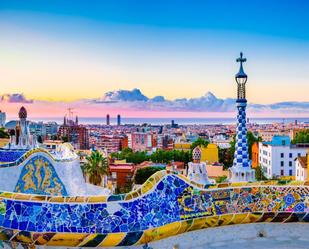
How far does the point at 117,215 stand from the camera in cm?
439

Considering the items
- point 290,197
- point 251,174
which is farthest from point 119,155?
point 290,197

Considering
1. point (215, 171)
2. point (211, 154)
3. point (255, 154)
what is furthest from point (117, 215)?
point (211, 154)

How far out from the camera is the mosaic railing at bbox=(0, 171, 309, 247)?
4273 millimetres

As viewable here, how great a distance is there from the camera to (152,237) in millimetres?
4457

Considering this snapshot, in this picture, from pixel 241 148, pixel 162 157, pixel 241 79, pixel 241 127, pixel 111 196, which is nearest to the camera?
pixel 111 196

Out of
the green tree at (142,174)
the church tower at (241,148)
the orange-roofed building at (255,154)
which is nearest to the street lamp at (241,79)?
the church tower at (241,148)

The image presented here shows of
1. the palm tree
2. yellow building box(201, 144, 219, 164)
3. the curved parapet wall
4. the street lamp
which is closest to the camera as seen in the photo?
the curved parapet wall

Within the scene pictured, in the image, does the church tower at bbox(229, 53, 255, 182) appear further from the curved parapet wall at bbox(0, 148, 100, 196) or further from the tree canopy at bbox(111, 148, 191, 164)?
the tree canopy at bbox(111, 148, 191, 164)

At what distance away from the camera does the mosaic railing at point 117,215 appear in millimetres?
4273

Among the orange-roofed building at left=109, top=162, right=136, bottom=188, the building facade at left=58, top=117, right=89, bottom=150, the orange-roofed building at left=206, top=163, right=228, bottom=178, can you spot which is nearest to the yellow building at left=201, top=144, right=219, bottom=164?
the orange-roofed building at left=206, top=163, right=228, bottom=178

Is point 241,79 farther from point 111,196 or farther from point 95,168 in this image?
point 95,168

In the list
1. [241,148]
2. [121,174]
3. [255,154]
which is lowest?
[121,174]

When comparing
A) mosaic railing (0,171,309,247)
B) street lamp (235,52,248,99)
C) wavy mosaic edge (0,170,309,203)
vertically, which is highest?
street lamp (235,52,248,99)

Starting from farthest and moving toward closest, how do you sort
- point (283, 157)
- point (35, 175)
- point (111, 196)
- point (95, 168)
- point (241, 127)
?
1. point (283, 157)
2. point (95, 168)
3. point (241, 127)
4. point (35, 175)
5. point (111, 196)
